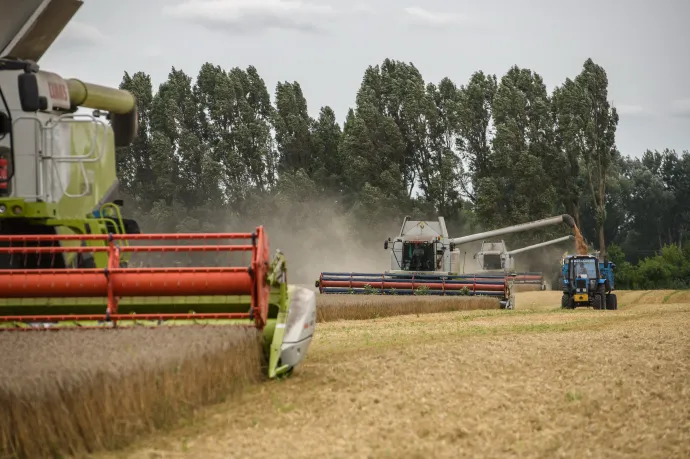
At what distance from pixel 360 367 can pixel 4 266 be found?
3.19m

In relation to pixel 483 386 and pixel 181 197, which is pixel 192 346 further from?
pixel 181 197

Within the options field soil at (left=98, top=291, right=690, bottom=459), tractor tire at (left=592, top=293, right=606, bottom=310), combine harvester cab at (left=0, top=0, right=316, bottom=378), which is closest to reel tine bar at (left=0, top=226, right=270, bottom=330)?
combine harvester cab at (left=0, top=0, right=316, bottom=378)

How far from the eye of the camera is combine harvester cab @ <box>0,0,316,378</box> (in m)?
8.09

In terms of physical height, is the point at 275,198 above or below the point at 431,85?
below

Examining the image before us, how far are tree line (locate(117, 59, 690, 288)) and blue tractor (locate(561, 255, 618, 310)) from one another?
20703 millimetres

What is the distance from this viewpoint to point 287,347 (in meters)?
8.06

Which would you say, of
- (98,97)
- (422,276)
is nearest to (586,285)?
(422,276)

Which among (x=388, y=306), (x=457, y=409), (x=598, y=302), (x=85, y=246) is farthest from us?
(x=598, y=302)

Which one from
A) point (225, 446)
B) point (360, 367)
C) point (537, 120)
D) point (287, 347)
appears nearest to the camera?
point (225, 446)

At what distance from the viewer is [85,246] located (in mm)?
9148

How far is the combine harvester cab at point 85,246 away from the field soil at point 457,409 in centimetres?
73

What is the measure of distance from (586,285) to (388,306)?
6723 mm

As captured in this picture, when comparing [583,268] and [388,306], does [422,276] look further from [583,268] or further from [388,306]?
[388,306]

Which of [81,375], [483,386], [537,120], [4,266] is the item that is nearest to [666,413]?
[483,386]
